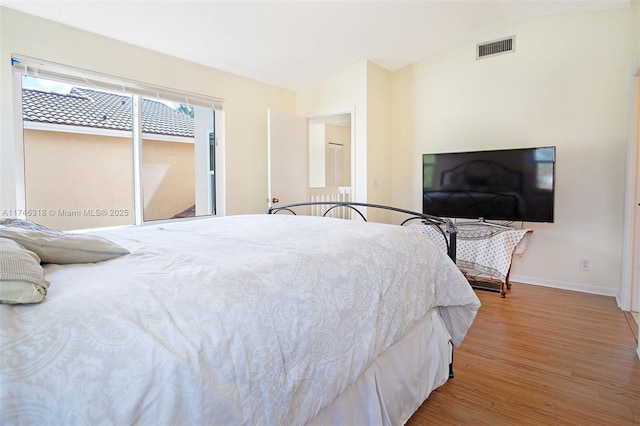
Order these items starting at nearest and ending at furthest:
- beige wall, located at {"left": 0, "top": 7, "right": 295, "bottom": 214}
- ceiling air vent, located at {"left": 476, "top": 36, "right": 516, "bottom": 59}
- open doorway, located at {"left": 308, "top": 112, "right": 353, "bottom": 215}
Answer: beige wall, located at {"left": 0, "top": 7, "right": 295, "bottom": 214}, ceiling air vent, located at {"left": 476, "top": 36, "right": 516, "bottom": 59}, open doorway, located at {"left": 308, "top": 112, "right": 353, "bottom": 215}

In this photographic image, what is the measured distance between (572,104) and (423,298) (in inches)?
129

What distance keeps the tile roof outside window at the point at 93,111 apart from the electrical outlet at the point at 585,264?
14.6 feet

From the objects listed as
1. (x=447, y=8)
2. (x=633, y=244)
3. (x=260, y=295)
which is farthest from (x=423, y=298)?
(x=447, y=8)

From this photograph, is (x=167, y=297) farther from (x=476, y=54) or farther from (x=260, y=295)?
(x=476, y=54)

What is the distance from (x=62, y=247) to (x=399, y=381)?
1296 millimetres

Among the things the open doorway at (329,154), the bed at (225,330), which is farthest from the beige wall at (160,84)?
the bed at (225,330)

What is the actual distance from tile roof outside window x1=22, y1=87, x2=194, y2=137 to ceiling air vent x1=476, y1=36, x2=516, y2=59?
135 inches

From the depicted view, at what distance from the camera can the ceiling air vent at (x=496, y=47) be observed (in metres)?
3.87

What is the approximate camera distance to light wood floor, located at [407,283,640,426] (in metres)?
1.71

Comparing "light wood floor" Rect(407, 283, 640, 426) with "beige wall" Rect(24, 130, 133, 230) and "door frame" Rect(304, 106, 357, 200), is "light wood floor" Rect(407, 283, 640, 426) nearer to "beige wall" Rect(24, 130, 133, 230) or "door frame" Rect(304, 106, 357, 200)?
"door frame" Rect(304, 106, 357, 200)

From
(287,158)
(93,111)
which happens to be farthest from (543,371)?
(93,111)

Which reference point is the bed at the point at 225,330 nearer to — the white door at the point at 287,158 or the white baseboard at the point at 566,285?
the white door at the point at 287,158

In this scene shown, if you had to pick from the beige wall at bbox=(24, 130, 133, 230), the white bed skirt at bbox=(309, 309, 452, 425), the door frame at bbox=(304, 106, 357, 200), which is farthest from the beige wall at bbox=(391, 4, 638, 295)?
the beige wall at bbox=(24, 130, 133, 230)

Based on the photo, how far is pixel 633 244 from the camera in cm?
300
